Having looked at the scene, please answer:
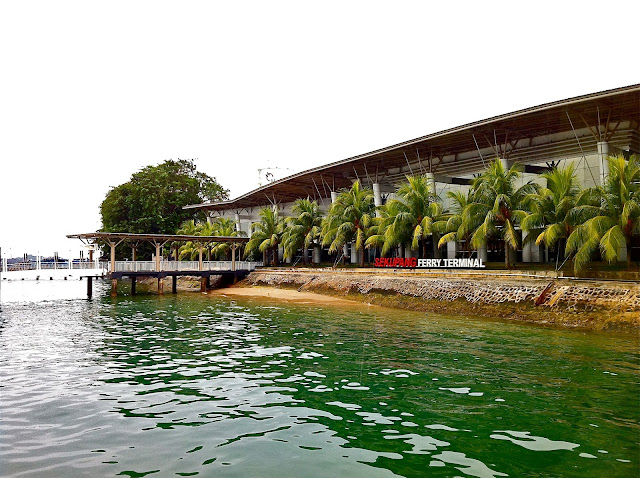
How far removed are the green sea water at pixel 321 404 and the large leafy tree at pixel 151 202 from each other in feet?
197

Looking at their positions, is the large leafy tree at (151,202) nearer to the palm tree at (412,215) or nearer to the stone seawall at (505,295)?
the stone seawall at (505,295)

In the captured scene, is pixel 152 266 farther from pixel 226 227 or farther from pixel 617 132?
pixel 617 132

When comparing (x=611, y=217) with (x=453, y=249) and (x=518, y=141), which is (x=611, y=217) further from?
(x=453, y=249)

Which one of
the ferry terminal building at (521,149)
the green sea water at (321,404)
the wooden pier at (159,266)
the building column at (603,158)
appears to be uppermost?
the ferry terminal building at (521,149)

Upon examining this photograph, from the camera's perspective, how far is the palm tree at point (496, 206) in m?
28.7

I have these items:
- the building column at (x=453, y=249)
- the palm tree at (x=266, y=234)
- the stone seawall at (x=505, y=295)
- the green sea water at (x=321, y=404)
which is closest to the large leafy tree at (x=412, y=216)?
the stone seawall at (x=505, y=295)

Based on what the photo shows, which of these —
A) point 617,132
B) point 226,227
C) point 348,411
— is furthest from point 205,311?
point 226,227

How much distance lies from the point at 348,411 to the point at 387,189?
131ft

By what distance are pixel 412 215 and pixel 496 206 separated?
8.05 m

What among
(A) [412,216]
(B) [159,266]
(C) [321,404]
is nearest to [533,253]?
(A) [412,216]

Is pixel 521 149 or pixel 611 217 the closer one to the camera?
pixel 611 217

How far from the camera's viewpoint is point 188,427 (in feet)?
27.2

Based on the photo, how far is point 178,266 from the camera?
4444cm

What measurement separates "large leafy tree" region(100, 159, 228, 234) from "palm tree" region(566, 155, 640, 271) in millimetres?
63886
